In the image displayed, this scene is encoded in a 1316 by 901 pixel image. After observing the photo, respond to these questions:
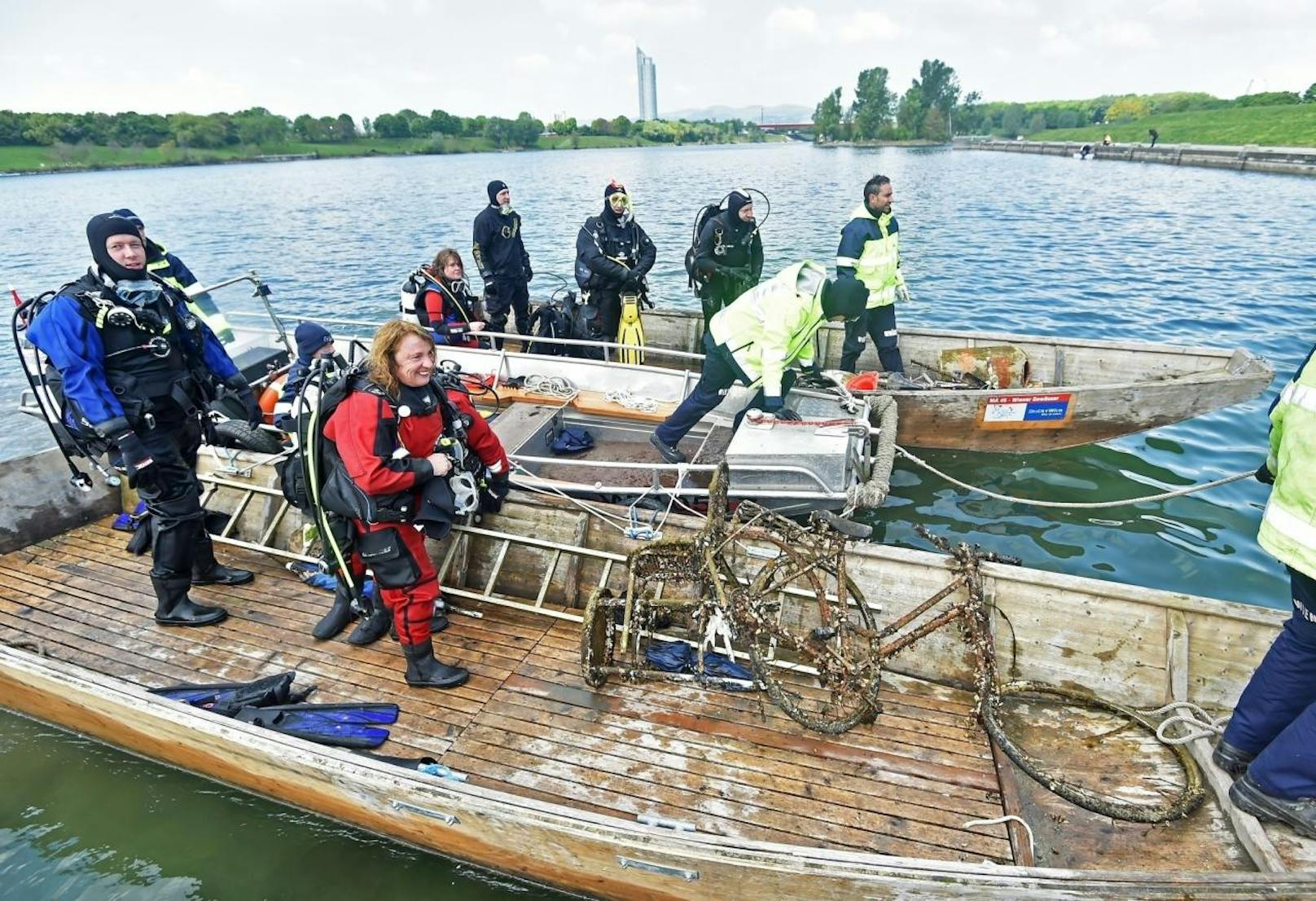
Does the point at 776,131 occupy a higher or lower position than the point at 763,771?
higher

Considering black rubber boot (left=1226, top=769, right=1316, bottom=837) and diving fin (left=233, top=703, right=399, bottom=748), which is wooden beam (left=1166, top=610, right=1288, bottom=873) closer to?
black rubber boot (left=1226, top=769, right=1316, bottom=837)

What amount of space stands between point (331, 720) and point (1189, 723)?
5101 mm

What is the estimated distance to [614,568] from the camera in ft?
18.1

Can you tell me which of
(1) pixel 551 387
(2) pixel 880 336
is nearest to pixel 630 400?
(1) pixel 551 387

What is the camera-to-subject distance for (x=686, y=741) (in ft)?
14.0

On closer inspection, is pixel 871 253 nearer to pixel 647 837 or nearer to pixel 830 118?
pixel 647 837

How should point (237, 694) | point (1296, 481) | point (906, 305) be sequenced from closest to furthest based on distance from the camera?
point (1296, 481) → point (237, 694) → point (906, 305)

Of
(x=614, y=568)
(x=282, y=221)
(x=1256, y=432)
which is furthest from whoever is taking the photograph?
(x=282, y=221)

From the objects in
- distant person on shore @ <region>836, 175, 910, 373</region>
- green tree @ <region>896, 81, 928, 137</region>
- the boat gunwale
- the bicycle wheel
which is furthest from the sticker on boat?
green tree @ <region>896, 81, 928, 137</region>

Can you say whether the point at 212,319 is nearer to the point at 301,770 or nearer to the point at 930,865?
the point at 301,770

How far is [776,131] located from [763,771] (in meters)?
196

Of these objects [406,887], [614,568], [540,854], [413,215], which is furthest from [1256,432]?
[413,215]

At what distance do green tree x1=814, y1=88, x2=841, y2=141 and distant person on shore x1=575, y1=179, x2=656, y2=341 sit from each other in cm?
12827

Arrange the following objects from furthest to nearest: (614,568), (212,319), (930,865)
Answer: (212,319), (614,568), (930,865)
